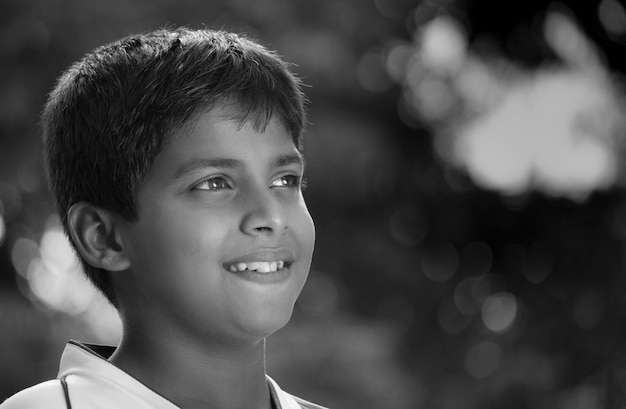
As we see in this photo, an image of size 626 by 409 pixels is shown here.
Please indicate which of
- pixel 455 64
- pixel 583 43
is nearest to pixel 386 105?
pixel 455 64

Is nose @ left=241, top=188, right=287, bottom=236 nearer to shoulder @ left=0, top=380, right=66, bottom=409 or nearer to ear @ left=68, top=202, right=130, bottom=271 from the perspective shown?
ear @ left=68, top=202, right=130, bottom=271

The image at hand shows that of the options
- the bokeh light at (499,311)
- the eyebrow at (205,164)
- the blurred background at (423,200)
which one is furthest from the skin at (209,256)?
the bokeh light at (499,311)

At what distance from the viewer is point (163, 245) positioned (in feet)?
5.38

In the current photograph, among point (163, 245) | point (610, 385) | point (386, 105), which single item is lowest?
point (163, 245)

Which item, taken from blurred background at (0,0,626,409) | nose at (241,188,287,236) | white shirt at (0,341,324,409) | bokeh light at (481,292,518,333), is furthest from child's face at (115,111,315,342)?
bokeh light at (481,292,518,333)

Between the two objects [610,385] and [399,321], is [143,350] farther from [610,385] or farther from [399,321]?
[399,321]

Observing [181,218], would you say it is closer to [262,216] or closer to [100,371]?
[262,216]

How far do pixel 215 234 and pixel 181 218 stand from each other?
0.06m

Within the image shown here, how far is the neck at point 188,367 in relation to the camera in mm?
1680

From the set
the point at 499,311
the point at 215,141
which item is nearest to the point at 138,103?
the point at 215,141

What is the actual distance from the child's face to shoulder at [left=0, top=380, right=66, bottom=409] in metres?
0.19

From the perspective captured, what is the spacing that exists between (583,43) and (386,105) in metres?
1.15

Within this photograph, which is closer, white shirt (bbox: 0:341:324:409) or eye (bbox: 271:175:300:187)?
white shirt (bbox: 0:341:324:409)

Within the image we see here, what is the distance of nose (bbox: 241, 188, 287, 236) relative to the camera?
162 cm
